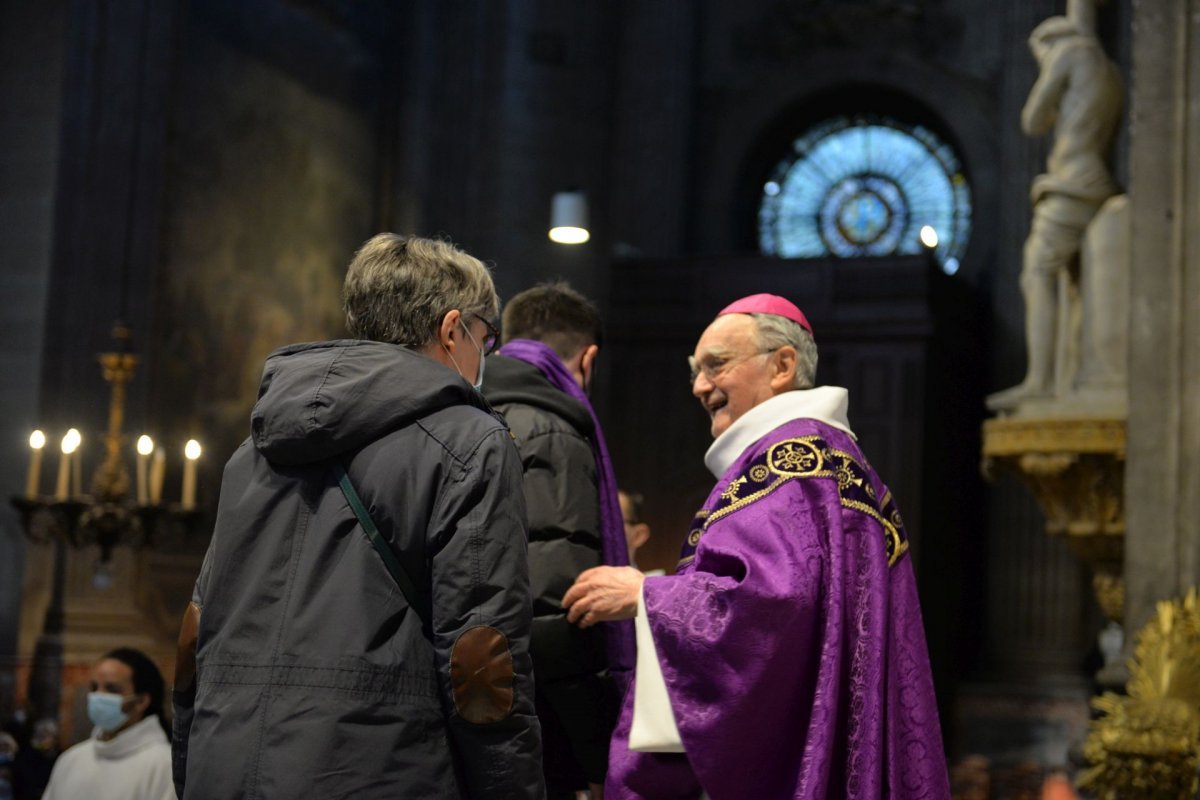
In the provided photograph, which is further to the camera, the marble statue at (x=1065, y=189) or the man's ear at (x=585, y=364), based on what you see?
the marble statue at (x=1065, y=189)

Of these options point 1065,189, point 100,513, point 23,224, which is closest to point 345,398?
point 1065,189

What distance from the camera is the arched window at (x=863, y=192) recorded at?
1586cm

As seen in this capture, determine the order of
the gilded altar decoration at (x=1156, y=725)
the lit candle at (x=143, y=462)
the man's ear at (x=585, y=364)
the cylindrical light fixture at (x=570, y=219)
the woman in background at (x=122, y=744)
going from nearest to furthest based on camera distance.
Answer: the man's ear at (x=585, y=364), the woman in background at (x=122, y=744), the gilded altar decoration at (x=1156, y=725), the lit candle at (x=143, y=462), the cylindrical light fixture at (x=570, y=219)

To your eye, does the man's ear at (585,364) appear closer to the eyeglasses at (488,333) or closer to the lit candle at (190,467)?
the eyeglasses at (488,333)

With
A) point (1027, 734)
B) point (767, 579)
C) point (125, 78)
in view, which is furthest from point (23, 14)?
point (767, 579)

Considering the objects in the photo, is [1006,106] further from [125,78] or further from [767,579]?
[767,579]

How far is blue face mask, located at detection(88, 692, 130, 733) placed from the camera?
5.13 metres

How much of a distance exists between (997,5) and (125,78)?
25.4ft

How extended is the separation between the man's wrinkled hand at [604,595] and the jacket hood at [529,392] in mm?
468

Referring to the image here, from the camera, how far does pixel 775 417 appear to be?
374 centimetres

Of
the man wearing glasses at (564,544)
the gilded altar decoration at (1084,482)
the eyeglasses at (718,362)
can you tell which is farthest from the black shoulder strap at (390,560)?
the gilded altar decoration at (1084,482)

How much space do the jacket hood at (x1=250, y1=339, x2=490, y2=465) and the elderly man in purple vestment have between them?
989 mm

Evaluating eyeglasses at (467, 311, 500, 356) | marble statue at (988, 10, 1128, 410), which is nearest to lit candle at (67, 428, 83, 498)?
marble statue at (988, 10, 1128, 410)

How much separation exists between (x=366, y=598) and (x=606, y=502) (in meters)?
1.48
